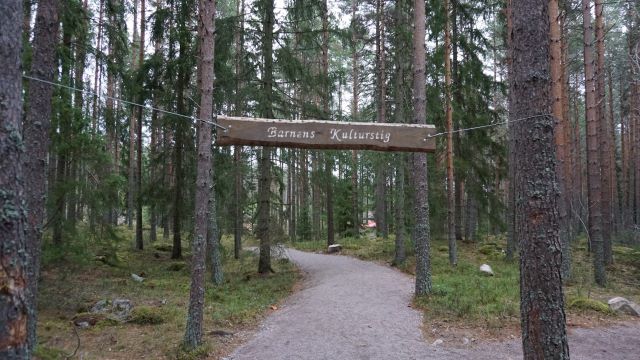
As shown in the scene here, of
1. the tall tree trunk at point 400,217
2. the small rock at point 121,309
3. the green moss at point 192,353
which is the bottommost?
the green moss at point 192,353


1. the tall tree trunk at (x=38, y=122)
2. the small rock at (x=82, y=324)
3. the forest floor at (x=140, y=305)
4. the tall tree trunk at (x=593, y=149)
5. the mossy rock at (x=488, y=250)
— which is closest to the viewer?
the tall tree trunk at (x=38, y=122)

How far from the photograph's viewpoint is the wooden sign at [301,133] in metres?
5.68

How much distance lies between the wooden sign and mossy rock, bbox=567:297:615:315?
21.2 feet

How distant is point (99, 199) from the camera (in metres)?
9.39

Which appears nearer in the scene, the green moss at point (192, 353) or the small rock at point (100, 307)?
the green moss at point (192, 353)

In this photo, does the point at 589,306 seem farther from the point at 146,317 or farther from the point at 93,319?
the point at 93,319

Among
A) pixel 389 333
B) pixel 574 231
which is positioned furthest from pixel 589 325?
pixel 574 231

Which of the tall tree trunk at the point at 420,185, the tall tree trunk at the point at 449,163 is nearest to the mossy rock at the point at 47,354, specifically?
the tall tree trunk at the point at 420,185

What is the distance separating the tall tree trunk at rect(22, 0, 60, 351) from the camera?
20.1 ft

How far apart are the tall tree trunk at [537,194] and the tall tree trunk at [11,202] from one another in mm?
4388

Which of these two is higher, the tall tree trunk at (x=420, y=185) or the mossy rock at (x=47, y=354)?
the tall tree trunk at (x=420, y=185)

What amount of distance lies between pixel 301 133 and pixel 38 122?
398 centimetres

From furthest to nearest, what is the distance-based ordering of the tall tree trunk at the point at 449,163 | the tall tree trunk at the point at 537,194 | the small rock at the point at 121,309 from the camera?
the tall tree trunk at the point at 449,163
the small rock at the point at 121,309
the tall tree trunk at the point at 537,194

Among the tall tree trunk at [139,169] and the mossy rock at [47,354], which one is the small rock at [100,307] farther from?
the tall tree trunk at [139,169]
